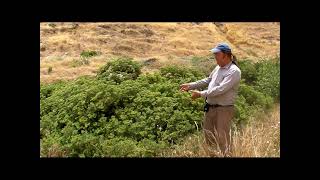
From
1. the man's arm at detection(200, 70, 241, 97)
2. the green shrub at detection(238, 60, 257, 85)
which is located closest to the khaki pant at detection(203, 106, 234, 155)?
the man's arm at detection(200, 70, 241, 97)

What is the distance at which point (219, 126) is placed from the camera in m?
6.52

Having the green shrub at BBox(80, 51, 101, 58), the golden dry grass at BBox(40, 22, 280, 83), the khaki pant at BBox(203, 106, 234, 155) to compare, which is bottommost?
the khaki pant at BBox(203, 106, 234, 155)

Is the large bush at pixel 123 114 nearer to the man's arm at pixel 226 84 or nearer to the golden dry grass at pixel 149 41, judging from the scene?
the man's arm at pixel 226 84

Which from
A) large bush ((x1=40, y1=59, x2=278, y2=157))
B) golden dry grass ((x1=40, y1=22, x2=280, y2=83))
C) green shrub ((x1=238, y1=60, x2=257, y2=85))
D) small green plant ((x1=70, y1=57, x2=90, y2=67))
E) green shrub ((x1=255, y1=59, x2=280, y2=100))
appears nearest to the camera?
large bush ((x1=40, y1=59, x2=278, y2=157))

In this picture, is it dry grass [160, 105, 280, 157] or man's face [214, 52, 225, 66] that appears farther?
dry grass [160, 105, 280, 157]

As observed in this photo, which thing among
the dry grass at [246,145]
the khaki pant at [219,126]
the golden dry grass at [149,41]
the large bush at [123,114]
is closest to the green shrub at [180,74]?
the large bush at [123,114]

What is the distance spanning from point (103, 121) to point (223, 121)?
88.0 inches

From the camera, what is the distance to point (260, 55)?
14.4 m

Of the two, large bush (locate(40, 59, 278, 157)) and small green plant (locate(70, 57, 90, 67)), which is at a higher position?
small green plant (locate(70, 57, 90, 67))

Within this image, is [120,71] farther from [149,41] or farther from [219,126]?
[149,41]

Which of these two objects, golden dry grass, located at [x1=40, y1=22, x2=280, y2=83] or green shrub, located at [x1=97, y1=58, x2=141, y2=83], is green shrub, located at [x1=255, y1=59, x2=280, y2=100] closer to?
green shrub, located at [x1=97, y1=58, x2=141, y2=83]

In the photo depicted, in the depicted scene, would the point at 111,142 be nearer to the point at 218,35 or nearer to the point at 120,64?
the point at 120,64

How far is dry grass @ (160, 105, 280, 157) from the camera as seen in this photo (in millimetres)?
6773

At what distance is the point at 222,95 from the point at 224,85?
0.57ft
